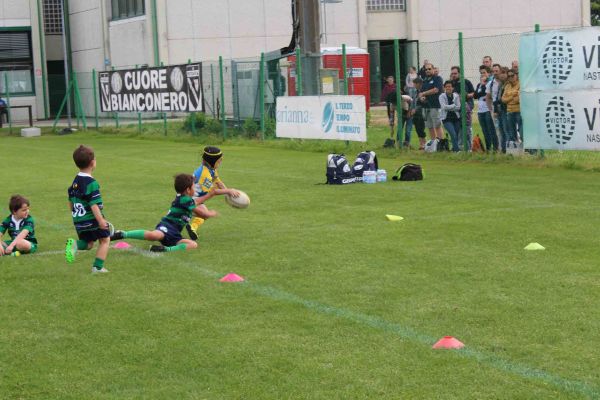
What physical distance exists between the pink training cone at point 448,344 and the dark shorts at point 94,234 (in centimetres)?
415

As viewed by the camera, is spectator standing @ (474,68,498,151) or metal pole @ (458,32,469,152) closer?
spectator standing @ (474,68,498,151)

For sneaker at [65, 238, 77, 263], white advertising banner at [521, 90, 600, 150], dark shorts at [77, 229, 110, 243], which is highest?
white advertising banner at [521, 90, 600, 150]

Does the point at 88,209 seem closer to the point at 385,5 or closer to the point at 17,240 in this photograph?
the point at 17,240

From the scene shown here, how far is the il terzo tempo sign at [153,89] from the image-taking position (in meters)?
32.2

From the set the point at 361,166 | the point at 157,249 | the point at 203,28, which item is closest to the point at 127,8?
the point at 203,28

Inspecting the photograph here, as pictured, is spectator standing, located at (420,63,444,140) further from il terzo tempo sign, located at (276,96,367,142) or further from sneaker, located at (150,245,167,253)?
sneaker, located at (150,245,167,253)

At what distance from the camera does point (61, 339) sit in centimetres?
731

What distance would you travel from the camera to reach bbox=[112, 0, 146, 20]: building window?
45719mm

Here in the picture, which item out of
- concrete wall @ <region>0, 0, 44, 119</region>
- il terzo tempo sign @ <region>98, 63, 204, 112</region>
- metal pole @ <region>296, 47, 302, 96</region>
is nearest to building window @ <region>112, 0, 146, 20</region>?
concrete wall @ <region>0, 0, 44, 119</region>

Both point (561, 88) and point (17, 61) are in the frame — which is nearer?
point (561, 88)

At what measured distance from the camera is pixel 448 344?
22.1ft

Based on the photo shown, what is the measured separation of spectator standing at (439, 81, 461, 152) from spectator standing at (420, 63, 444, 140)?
20.3 inches

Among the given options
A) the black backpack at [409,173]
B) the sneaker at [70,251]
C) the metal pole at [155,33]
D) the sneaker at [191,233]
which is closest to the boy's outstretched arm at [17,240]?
the sneaker at [70,251]

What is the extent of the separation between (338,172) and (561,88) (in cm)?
455
